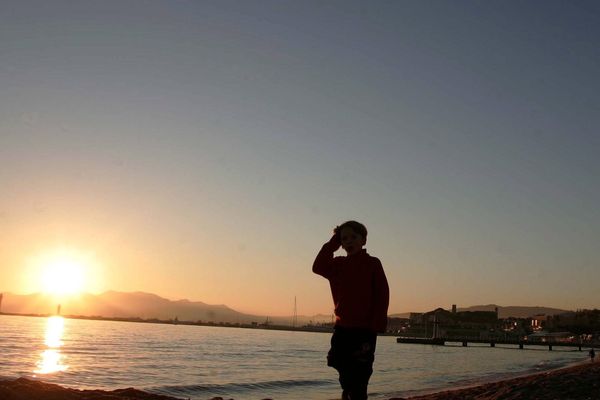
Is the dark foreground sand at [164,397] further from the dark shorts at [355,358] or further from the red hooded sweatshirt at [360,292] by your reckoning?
the red hooded sweatshirt at [360,292]

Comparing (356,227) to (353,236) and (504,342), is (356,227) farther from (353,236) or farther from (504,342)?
(504,342)

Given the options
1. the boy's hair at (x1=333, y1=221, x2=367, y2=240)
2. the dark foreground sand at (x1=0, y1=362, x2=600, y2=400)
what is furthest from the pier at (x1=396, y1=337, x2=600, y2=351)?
the boy's hair at (x1=333, y1=221, x2=367, y2=240)

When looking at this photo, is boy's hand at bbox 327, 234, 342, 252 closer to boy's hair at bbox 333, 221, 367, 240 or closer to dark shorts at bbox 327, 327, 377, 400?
boy's hair at bbox 333, 221, 367, 240

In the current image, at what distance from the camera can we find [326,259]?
431 centimetres

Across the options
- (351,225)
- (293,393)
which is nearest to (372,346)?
(351,225)

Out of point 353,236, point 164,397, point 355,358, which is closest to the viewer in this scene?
point 355,358

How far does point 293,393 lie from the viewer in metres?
19.6

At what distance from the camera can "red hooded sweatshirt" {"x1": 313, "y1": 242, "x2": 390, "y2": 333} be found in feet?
13.2

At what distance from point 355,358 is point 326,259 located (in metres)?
0.80

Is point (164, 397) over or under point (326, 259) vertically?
under

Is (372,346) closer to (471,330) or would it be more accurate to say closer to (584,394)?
(584,394)

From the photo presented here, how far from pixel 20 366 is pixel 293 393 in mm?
16156

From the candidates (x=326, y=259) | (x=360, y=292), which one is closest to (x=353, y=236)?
(x=326, y=259)

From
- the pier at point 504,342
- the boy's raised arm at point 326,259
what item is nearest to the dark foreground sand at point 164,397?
the boy's raised arm at point 326,259
